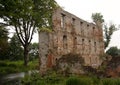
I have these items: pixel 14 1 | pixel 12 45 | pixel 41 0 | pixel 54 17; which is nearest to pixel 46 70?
pixel 54 17

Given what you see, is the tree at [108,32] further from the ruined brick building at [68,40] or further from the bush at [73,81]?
the bush at [73,81]

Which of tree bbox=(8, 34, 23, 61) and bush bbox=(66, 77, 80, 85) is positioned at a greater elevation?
tree bbox=(8, 34, 23, 61)

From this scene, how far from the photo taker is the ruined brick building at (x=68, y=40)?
72.3 feet

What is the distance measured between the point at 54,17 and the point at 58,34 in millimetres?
1616

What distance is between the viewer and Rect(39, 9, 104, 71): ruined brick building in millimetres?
22047

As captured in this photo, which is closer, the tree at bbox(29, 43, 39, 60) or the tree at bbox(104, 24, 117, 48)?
the tree at bbox(104, 24, 117, 48)

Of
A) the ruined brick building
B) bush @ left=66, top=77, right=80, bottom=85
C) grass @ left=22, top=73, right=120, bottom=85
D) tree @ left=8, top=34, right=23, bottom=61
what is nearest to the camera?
grass @ left=22, top=73, right=120, bottom=85

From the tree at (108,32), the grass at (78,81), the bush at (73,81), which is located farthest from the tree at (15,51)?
the bush at (73,81)

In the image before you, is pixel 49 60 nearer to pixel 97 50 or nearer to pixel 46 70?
pixel 46 70

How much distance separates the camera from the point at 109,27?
51.1m

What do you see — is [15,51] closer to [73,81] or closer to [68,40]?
[68,40]

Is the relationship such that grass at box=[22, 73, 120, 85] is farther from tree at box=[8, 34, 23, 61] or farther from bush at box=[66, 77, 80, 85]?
tree at box=[8, 34, 23, 61]

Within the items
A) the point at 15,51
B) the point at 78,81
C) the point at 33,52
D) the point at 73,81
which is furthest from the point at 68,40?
the point at 33,52

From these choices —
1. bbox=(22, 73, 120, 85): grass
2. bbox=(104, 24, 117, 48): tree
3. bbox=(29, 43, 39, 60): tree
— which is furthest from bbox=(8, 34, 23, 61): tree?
bbox=(22, 73, 120, 85): grass
